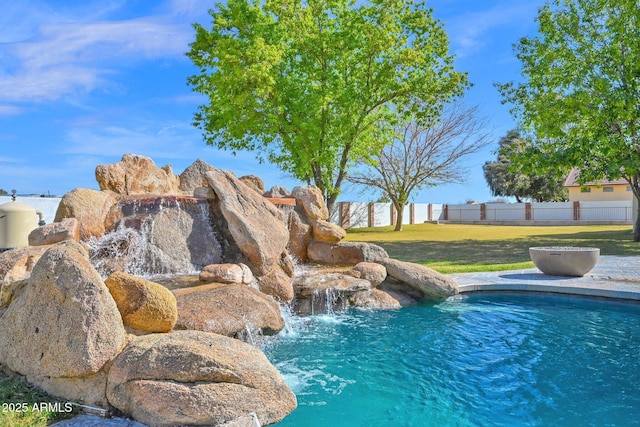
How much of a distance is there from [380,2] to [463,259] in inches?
481

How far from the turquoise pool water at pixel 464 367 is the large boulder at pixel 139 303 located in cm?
150

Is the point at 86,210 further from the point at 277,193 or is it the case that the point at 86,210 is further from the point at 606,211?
the point at 606,211

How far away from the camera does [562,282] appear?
30.8ft

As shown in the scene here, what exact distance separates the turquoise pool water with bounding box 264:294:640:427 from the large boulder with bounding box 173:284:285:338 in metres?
0.36

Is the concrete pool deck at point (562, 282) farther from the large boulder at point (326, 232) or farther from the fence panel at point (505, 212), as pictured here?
the fence panel at point (505, 212)

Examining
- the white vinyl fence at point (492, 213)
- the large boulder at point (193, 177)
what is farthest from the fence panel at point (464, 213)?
the large boulder at point (193, 177)

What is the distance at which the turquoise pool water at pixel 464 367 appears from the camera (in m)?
4.03

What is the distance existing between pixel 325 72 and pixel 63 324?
17549 millimetres

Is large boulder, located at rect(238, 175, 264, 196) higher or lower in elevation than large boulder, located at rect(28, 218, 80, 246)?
higher

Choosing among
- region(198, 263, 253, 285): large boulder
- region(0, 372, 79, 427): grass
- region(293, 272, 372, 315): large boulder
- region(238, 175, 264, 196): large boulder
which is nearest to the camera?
region(0, 372, 79, 427): grass

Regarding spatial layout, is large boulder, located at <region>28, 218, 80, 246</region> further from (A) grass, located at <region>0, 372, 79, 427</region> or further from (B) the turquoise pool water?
(B) the turquoise pool water

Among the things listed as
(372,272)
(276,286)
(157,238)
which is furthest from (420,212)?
(157,238)

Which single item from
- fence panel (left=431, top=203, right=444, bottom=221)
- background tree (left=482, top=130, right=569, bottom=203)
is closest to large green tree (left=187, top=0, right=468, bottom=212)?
fence panel (left=431, top=203, right=444, bottom=221)

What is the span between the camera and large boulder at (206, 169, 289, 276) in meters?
7.37
